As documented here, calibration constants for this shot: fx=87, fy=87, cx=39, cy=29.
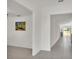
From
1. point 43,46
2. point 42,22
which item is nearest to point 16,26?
point 42,22

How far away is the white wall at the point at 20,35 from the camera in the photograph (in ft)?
17.9

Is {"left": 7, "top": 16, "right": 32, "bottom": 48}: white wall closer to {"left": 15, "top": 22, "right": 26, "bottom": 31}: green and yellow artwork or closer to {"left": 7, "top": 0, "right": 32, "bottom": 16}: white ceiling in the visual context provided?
{"left": 15, "top": 22, "right": 26, "bottom": 31}: green and yellow artwork

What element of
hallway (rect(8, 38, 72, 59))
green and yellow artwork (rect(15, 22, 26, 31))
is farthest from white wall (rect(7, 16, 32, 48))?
hallway (rect(8, 38, 72, 59))

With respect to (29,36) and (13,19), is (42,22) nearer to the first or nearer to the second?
(29,36)

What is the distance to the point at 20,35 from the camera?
19.0 ft

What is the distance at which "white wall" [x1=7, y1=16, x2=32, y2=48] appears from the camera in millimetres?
5461

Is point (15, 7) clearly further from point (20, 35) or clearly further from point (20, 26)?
point (20, 35)

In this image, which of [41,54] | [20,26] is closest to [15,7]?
[20,26]

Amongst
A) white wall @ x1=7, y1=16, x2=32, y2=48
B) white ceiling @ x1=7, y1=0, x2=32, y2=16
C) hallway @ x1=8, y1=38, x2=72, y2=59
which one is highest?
white ceiling @ x1=7, y1=0, x2=32, y2=16

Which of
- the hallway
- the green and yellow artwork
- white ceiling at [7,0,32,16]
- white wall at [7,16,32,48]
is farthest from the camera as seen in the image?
the green and yellow artwork

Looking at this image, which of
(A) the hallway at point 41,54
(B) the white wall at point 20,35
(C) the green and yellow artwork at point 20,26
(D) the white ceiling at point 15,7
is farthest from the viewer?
(C) the green and yellow artwork at point 20,26

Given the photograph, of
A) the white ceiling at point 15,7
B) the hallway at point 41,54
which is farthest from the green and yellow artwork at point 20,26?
the hallway at point 41,54

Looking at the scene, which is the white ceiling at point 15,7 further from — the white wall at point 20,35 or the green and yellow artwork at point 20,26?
the green and yellow artwork at point 20,26
